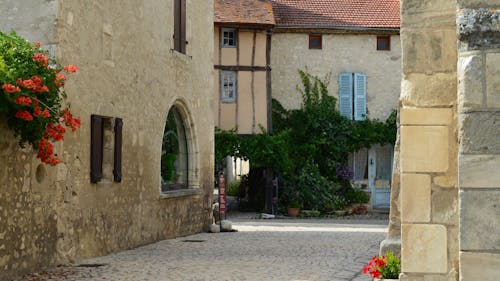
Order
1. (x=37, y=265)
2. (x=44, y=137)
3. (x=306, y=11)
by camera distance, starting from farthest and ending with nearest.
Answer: (x=306, y=11) → (x=37, y=265) → (x=44, y=137)

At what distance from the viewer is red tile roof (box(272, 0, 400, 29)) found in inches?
896

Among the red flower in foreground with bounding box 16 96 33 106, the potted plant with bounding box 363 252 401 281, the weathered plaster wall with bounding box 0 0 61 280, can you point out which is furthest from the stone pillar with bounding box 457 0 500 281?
the weathered plaster wall with bounding box 0 0 61 280

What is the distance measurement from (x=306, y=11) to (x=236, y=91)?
3.71m

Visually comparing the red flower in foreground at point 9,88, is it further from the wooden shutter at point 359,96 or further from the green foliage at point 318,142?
the wooden shutter at point 359,96

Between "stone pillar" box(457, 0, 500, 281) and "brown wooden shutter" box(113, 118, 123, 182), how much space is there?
24.9 ft

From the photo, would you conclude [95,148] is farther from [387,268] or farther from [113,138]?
[387,268]

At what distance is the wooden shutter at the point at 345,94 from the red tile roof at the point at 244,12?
9.28ft

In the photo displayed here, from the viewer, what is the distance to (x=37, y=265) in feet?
27.7

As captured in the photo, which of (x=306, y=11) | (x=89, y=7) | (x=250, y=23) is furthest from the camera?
(x=306, y=11)

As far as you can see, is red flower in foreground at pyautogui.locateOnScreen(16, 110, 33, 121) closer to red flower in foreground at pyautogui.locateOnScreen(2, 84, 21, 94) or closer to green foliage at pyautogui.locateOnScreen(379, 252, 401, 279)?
red flower in foreground at pyautogui.locateOnScreen(2, 84, 21, 94)

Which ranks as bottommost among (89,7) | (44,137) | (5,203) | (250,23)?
(5,203)

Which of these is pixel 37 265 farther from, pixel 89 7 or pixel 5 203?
pixel 89 7

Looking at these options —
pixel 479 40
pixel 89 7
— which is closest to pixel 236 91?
pixel 89 7

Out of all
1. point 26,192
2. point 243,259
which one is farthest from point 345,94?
point 26,192
